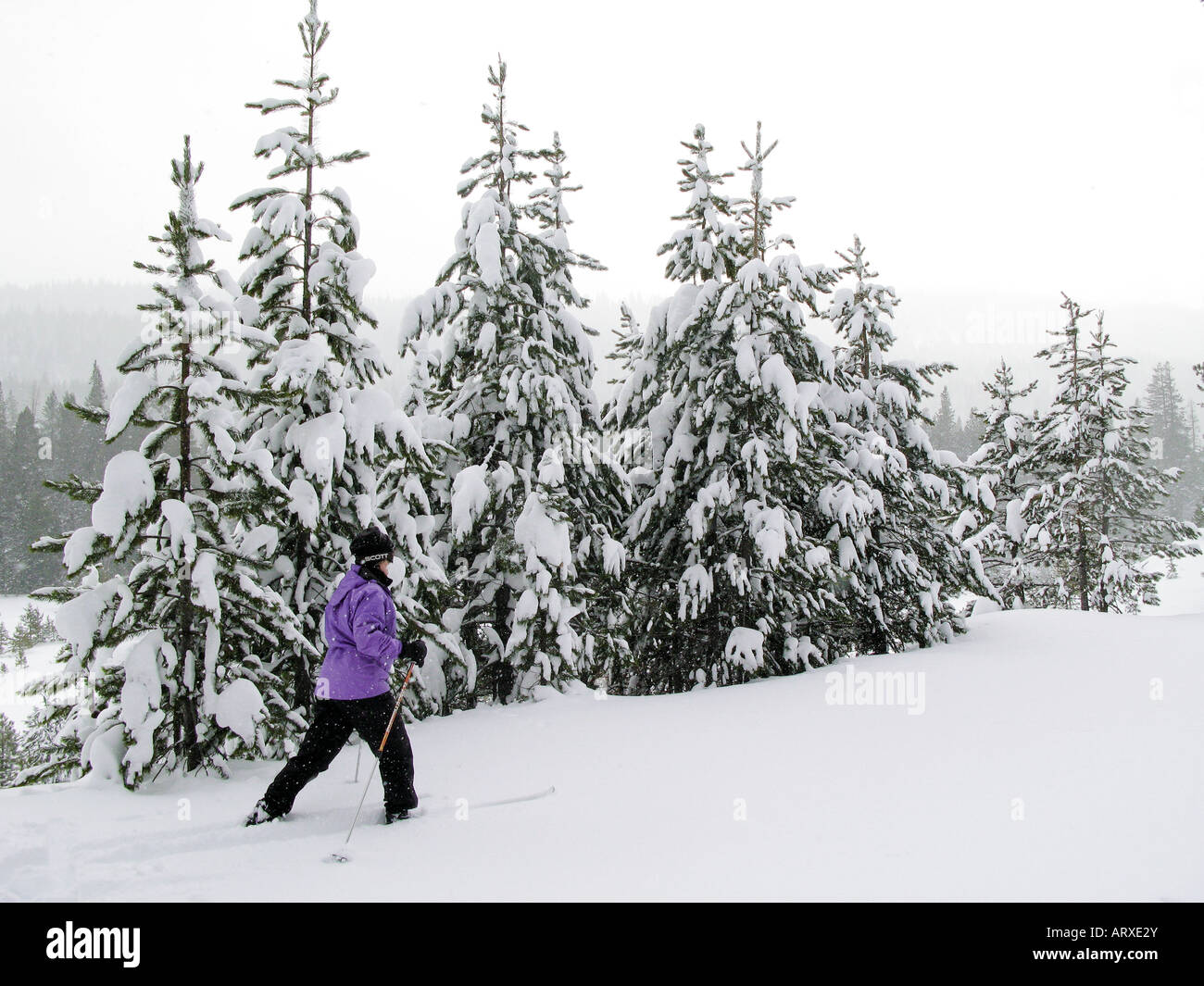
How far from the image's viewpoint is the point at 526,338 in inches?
402

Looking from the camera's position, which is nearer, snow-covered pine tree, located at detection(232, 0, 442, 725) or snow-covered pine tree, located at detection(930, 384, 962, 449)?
snow-covered pine tree, located at detection(232, 0, 442, 725)

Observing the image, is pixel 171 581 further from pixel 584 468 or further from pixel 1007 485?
pixel 1007 485

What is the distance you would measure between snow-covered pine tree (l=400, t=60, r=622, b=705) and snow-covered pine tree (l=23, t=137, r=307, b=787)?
10.2 ft

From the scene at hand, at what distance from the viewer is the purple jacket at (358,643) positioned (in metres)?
5.11

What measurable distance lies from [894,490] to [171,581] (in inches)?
444

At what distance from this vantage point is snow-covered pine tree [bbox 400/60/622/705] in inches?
364

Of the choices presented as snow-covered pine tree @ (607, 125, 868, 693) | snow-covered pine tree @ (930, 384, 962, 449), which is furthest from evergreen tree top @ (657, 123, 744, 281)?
snow-covered pine tree @ (930, 384, 962, 449)

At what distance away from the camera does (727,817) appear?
485 cm

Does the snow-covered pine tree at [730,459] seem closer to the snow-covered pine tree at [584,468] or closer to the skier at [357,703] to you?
the snow-covered pine tree at [584,468]

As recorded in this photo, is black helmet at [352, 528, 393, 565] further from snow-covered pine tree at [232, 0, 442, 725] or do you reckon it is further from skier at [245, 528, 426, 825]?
snow-covered pine tree at [232, 0, 442, 725]

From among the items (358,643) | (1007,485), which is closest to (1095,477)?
(1007,485)
